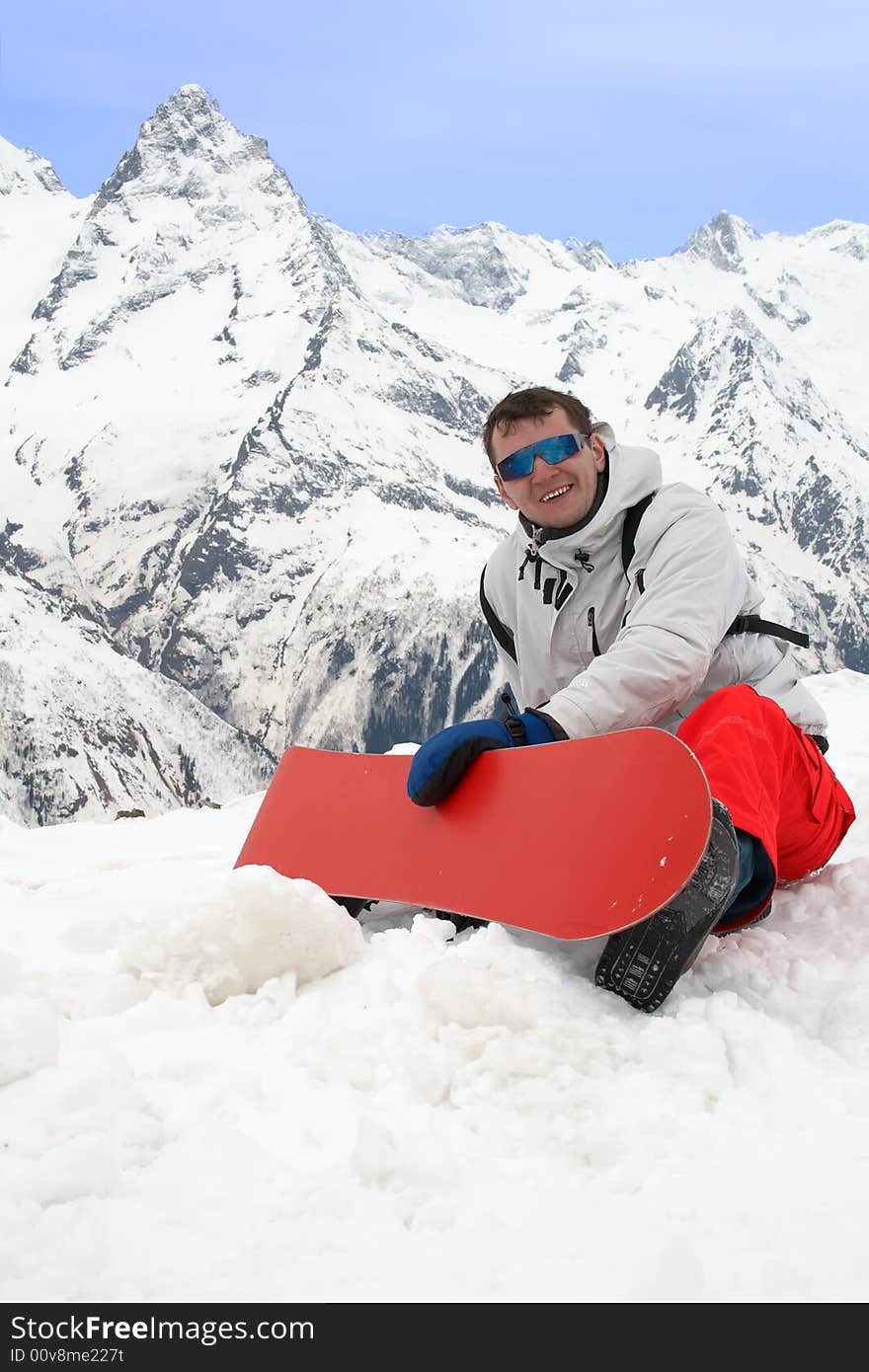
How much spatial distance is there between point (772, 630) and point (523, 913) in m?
1.49

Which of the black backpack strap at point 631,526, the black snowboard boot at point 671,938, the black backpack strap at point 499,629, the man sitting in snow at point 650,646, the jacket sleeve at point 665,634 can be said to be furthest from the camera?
the black backpack strap at point 499,629

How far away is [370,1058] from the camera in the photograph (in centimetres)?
254

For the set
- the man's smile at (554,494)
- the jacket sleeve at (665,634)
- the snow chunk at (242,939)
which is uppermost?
the man's smile at (554,494)

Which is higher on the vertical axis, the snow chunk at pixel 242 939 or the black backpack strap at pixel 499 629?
the black backpack strap at pixel 499 629

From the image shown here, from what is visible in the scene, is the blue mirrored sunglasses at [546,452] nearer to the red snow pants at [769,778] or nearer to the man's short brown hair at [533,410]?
the man's short brown hair at [533,410]

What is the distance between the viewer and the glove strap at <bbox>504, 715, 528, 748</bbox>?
3479mm

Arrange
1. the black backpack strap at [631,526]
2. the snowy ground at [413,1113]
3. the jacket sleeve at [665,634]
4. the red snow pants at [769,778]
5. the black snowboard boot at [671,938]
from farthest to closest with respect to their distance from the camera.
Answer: the black backpack strap at [631,526]
the jacket sleeve at [665,634]
the red snow pants at [769,778]
the black snowboard boot at [671,938]
the snowy ground at [413,1113]

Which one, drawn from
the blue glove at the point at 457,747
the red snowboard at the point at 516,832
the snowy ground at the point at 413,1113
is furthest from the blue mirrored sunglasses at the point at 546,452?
the snowy ground at the point at 413,1113

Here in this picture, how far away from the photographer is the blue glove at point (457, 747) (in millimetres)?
3426

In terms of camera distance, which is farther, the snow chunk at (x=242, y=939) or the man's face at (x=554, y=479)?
the man's face at (x=554, y=479)

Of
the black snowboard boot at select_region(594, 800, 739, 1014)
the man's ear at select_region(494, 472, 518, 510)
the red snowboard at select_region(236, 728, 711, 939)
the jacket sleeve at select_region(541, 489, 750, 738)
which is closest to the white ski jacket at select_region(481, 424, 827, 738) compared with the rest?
the jacket sleeve at select_region(541, 489, 750, 738)

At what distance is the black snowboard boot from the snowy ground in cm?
7
